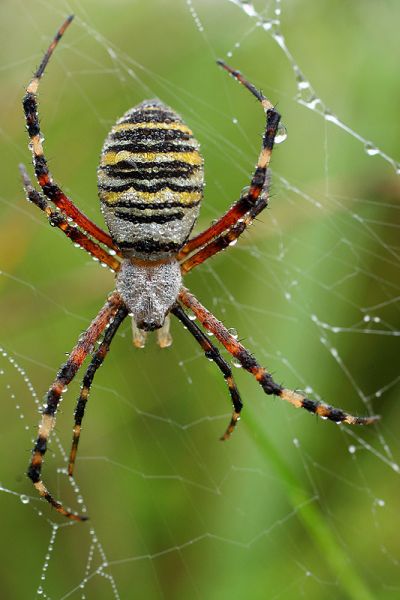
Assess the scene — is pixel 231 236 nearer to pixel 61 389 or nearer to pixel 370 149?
pixel 370 149

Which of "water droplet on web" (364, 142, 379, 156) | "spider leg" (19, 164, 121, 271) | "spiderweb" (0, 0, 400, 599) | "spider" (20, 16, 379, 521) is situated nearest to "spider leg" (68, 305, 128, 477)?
"spider" (20, 16, 379, 521)

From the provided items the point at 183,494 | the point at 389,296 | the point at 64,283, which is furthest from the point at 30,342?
the point at 389,296

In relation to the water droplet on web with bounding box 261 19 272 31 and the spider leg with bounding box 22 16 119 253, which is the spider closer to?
the spider leg with bounding box 22 16 119 253

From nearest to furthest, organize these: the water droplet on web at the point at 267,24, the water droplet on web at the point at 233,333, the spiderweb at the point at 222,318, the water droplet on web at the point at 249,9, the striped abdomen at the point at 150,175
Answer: the striped abdomen at the point at 150,175, the spiderweb at the point at 222,318, the water droplet on web at the point at 233,333, the water droplet on web at the point at 249,9, the water droplet on web at the point at 267,24

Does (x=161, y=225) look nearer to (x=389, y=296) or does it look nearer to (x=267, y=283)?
(x=267, y=283)

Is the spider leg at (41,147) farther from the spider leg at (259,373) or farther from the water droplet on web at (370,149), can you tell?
the water droplet on web at (370,149)

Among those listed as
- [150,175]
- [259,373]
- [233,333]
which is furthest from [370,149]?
[150,175]

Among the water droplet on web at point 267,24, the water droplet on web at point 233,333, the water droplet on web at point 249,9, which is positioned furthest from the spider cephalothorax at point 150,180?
the water droplet on web at point 267,24
